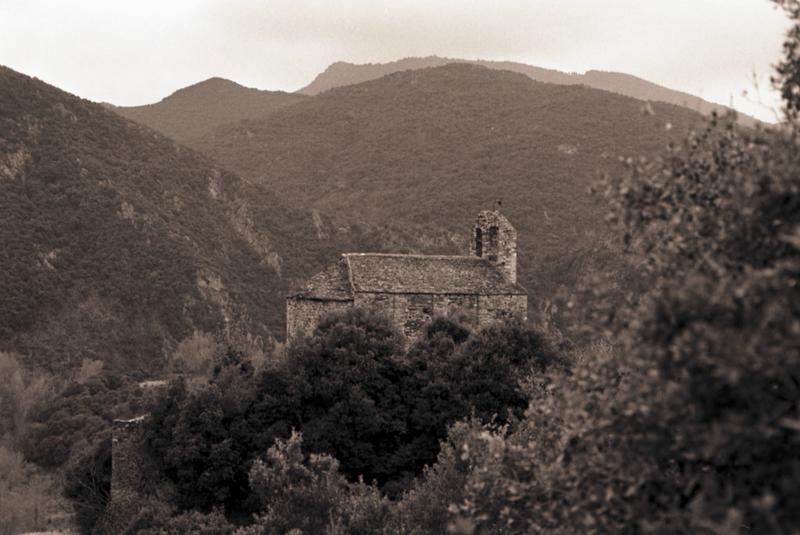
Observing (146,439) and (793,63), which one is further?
(146,439)

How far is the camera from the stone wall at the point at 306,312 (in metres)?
42.6

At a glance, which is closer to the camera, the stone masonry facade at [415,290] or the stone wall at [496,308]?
the stone masonry facade at [415,290]

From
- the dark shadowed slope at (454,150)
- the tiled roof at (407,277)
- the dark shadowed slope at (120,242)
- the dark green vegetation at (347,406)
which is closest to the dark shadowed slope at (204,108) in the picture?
the dark shadowed slope at (454,150)

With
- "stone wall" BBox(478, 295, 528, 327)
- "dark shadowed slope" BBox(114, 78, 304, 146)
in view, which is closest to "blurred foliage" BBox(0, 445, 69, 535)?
"stone wall" BBox(478, 295, 528, 327)

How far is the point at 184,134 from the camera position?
5394 inches

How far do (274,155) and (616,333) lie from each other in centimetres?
11549

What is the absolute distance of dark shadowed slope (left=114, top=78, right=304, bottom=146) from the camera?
142000 mm

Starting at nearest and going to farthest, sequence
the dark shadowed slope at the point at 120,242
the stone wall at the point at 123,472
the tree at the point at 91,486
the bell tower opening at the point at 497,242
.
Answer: the stone wall at the point at 123,472 → the tree at the point at 91,486 → the bell tower opening at the point at 497,242 → the dark shadowed slope at the point at 120,242

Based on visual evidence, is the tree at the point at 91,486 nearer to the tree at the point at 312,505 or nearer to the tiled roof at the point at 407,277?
the tiled roof at the point at 407,277

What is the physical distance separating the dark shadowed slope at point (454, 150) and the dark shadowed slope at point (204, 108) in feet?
32.4

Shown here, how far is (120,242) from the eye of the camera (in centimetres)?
6594

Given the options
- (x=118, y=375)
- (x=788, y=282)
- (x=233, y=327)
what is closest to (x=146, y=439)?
(x=118, y=375)

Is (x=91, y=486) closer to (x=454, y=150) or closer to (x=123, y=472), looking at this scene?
(x=123, y=472)

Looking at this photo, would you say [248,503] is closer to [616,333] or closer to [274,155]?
[616,333]
